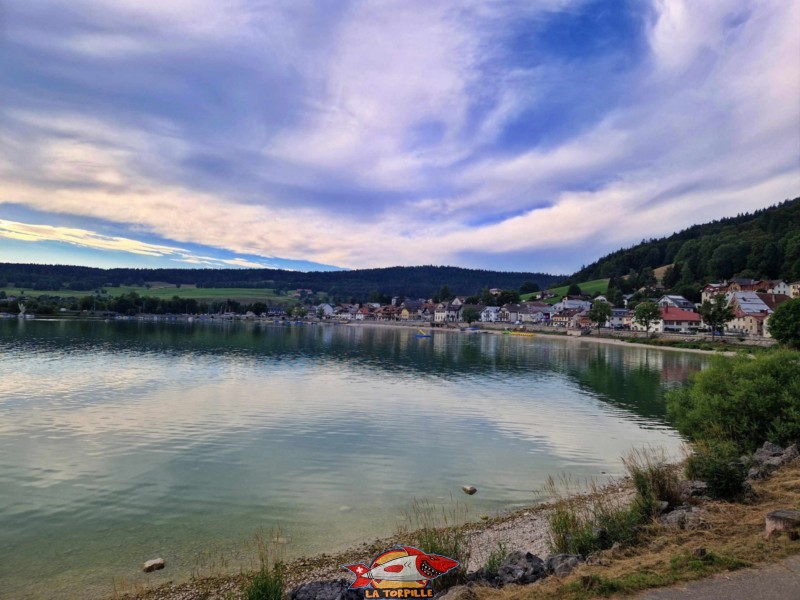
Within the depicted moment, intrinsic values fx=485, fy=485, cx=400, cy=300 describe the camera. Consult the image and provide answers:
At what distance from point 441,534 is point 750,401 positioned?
1325cm

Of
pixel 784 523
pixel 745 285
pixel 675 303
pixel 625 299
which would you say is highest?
pixel 745 285

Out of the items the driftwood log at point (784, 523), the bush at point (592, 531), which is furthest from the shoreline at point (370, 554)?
the driftwood log at point (784, 523)

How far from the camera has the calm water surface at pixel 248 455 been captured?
11.7 metres

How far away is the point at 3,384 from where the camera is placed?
34219 millimetres

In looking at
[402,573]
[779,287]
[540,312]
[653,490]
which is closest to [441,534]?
[402,573]

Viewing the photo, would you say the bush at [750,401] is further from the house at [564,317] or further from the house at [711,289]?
the house at [564,317]

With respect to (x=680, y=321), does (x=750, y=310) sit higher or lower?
higher

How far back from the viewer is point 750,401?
55.2ft

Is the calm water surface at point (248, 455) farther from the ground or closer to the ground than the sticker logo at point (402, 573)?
closer to the ground

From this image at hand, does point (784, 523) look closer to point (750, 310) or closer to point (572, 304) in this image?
point (750, 310)

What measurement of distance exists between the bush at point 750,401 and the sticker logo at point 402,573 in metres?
12.9

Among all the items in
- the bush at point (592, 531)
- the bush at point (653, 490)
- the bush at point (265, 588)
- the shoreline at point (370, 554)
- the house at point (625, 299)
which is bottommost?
the shoreline at point (370, 554)

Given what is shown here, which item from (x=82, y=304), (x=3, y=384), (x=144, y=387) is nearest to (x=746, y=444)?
(x=144, y=387)

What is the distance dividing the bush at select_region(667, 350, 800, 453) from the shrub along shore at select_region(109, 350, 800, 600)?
0.21 m
